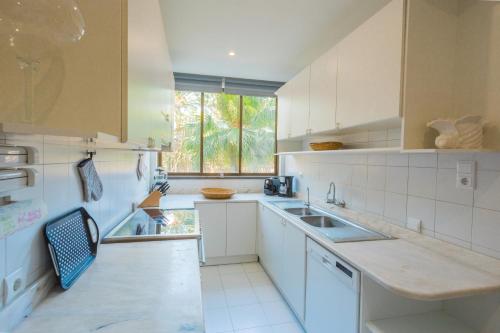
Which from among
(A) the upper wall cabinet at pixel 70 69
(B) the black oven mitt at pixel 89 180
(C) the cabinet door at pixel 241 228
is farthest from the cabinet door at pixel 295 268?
(A) the upper wall cabinet at pixel 70 69

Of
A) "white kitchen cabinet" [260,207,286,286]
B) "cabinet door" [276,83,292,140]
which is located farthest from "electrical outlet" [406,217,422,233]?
"cabinet door" [276,83,292,140]

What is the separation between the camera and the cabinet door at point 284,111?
Result: 2.97m

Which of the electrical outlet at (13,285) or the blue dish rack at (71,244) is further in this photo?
the blue dish rack at (71,244)

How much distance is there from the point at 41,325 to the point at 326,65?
227 centimetres

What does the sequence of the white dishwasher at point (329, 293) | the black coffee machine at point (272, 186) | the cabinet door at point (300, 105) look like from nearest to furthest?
the white dishwasher at point (329, 293) → the cabinet door at point (300, 105) → the black coffee machine at point (272, 186)

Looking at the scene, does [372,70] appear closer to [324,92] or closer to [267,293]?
[324,92]

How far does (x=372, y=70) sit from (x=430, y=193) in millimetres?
830

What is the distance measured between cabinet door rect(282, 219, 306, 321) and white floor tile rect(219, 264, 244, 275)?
778mm

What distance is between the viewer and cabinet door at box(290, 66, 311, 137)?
250cm

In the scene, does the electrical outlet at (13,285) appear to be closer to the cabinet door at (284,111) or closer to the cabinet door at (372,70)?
the cabinet door at (372,70)

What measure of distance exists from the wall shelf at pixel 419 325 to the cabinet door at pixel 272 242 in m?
1.21

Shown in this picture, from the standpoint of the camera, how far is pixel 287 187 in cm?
334

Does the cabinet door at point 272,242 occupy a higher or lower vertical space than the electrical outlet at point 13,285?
lower

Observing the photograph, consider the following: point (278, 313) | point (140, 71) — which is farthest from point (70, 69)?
point (278, 313)
